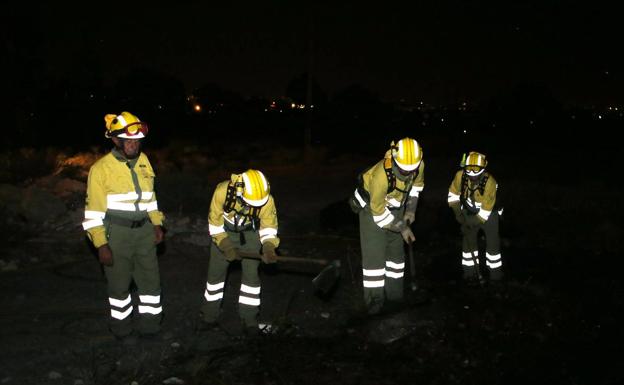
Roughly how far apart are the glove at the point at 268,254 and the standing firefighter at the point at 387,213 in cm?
124

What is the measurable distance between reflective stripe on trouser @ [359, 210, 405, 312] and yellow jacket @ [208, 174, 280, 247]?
3.91ft

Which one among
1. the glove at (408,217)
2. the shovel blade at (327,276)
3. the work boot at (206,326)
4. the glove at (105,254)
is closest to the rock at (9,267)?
the work boot at (206,326)

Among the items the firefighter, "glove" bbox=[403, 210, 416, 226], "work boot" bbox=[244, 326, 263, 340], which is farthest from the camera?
"glove" bbox=[403, 210, 416, 226]

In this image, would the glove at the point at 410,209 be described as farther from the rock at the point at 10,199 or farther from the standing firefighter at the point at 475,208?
the rock at the point at 10,199

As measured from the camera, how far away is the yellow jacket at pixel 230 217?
5.55 metres

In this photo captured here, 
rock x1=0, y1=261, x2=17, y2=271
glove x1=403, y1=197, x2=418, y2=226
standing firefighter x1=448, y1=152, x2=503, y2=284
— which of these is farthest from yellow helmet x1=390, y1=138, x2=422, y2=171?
rock x1=0, y1=261, x2=17, y2=271

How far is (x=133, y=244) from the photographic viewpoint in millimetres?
5414

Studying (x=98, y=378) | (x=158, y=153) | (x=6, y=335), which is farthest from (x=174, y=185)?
(x=158, y=153)

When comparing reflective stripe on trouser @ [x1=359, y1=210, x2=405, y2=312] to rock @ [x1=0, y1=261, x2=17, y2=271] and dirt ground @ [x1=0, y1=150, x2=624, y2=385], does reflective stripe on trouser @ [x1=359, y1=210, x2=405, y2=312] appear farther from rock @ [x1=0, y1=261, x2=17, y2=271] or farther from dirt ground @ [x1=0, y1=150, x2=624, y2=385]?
rock @ [x1=0, y1=261, x2=17, y2=271]

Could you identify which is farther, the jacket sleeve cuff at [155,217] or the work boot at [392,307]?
the work boot at [392,307]

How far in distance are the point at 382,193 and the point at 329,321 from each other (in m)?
1.65

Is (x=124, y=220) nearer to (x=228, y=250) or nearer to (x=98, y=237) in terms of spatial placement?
(x=98, y=237)

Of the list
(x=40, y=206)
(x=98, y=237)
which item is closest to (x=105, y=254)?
(x=98, y=237)

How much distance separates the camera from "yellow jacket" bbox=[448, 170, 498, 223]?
24.0 ft
